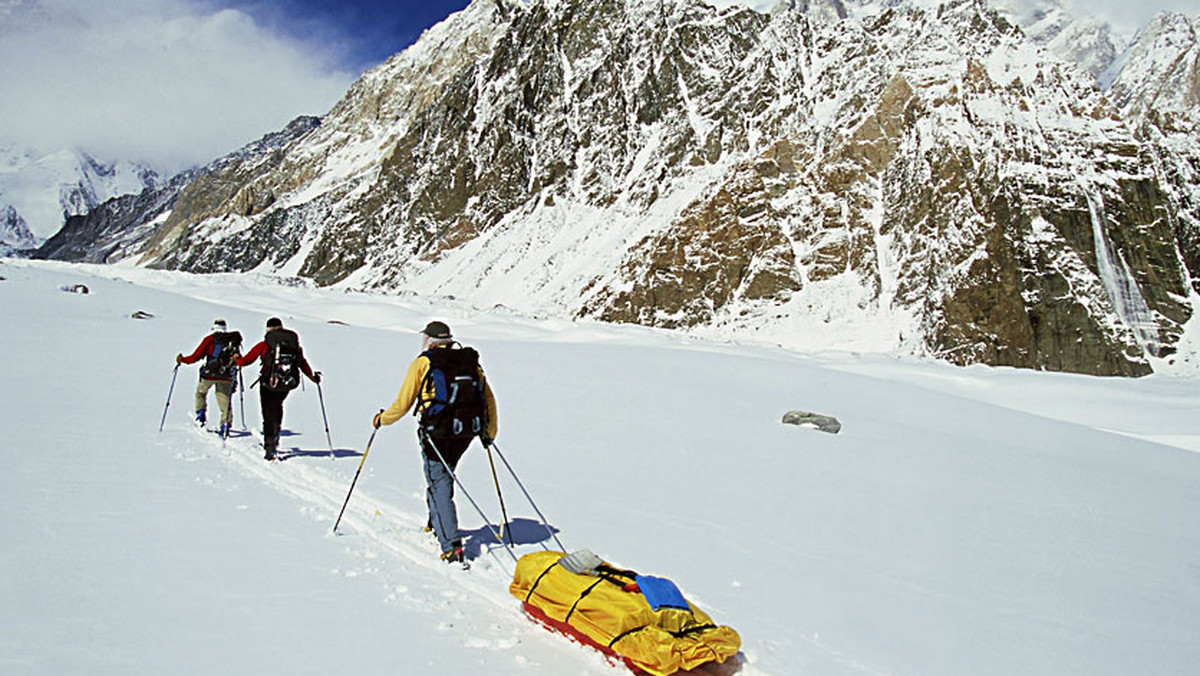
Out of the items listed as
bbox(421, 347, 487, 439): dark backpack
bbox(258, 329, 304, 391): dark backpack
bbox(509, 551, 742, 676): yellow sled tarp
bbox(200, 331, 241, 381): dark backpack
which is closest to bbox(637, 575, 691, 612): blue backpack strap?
bbox(509, 551, 742, 676): yellow sled tarp

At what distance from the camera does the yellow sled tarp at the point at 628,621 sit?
13.7 ft

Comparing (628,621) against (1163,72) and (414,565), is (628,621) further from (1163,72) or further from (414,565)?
(1163,72)

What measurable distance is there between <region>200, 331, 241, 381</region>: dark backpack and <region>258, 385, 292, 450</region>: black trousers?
199cm

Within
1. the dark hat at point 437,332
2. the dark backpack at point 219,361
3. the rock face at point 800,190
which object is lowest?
the dark backpack at point 219,361

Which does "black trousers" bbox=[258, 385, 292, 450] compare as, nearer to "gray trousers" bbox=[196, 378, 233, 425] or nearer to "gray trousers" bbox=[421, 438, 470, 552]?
"gray trousers" bbox=[196, 378, 233, 425]

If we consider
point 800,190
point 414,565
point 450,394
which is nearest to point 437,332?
point 450,394

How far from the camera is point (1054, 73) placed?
68125 mm

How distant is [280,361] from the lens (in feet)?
32.3

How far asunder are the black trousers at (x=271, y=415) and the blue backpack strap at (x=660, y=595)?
6562 mm

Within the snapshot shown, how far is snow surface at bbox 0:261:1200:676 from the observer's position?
14.4 feet

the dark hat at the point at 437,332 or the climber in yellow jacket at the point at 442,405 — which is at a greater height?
the dark hat at the point at 437,332

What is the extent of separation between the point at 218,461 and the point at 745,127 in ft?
280

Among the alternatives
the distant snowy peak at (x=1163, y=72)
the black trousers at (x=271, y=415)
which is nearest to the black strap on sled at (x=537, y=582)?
the black trousers at (x=271, y=415)

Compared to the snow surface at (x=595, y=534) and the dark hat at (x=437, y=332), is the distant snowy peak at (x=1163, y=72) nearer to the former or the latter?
the snow surface at (x=595, y=534)
